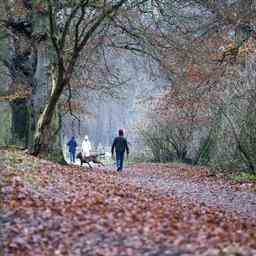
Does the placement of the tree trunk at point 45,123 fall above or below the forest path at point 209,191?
above

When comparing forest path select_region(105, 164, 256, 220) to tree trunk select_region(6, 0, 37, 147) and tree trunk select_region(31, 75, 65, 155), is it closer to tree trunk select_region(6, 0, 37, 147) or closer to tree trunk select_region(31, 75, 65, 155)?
tree trunk select_region(31, 75, 65, 155)

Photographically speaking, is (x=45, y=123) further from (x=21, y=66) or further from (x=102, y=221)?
(x=102, y=221)

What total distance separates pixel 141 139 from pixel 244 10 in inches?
733

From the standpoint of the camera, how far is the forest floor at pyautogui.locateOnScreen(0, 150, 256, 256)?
25.0 ft

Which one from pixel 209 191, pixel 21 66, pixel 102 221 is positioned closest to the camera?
pixel 102 221

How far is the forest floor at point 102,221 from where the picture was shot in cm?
762

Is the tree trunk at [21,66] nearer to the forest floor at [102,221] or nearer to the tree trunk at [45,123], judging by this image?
the tree trunk at [45,123]

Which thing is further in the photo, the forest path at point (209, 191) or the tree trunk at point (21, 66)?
the tree trunk at point (21, 66)

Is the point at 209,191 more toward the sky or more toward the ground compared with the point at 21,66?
more toward the ground

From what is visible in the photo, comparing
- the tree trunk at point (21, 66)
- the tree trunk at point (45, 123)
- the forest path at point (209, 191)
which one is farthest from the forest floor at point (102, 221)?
the tree trunk at point (21, 66)

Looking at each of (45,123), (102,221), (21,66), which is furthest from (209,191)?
(21,66)

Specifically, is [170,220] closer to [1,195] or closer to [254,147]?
[1,195]

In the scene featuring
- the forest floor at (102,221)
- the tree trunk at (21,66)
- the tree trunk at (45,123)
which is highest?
the tree trunk at (21,66)

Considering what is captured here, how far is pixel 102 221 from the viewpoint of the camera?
29.9 ft
